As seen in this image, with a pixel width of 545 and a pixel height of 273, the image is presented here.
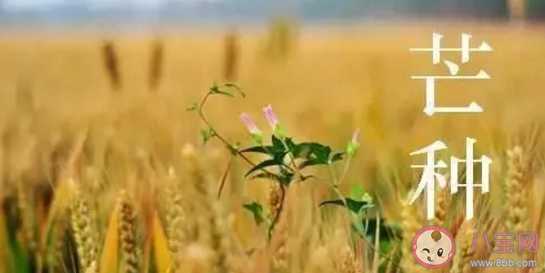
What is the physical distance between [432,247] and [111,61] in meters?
0.45

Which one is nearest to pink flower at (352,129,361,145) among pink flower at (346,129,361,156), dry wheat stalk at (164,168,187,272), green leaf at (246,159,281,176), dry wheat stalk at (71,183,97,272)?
pink flower at (346,129,361,156)

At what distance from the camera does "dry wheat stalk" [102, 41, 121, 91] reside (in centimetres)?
117

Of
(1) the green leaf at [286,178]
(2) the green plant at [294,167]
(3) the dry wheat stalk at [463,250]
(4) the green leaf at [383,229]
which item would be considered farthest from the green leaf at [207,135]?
(3) the dry wheat stalk at [463,250]

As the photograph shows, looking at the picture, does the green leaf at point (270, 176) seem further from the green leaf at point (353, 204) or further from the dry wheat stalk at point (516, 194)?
the dry wheat stalk at point (516, 194)

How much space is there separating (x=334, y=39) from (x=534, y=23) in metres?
0.25

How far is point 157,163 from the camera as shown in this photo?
1.15m

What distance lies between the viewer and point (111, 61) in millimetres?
1173

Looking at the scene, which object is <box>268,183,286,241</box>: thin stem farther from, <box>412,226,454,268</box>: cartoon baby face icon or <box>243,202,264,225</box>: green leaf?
<box>412,226,454,268</box>: cartoon baby face icon

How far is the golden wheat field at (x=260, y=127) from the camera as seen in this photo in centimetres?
112

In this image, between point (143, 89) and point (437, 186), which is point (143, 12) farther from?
point (437, 186)

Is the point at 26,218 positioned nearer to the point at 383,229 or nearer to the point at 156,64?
the point at 156,64

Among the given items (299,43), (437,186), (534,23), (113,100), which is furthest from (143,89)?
(534,23)

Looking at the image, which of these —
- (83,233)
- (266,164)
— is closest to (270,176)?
(266,164)

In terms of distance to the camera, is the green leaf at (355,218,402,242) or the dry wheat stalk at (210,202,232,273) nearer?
the dry wheat stalk at (210,202,232,273)
